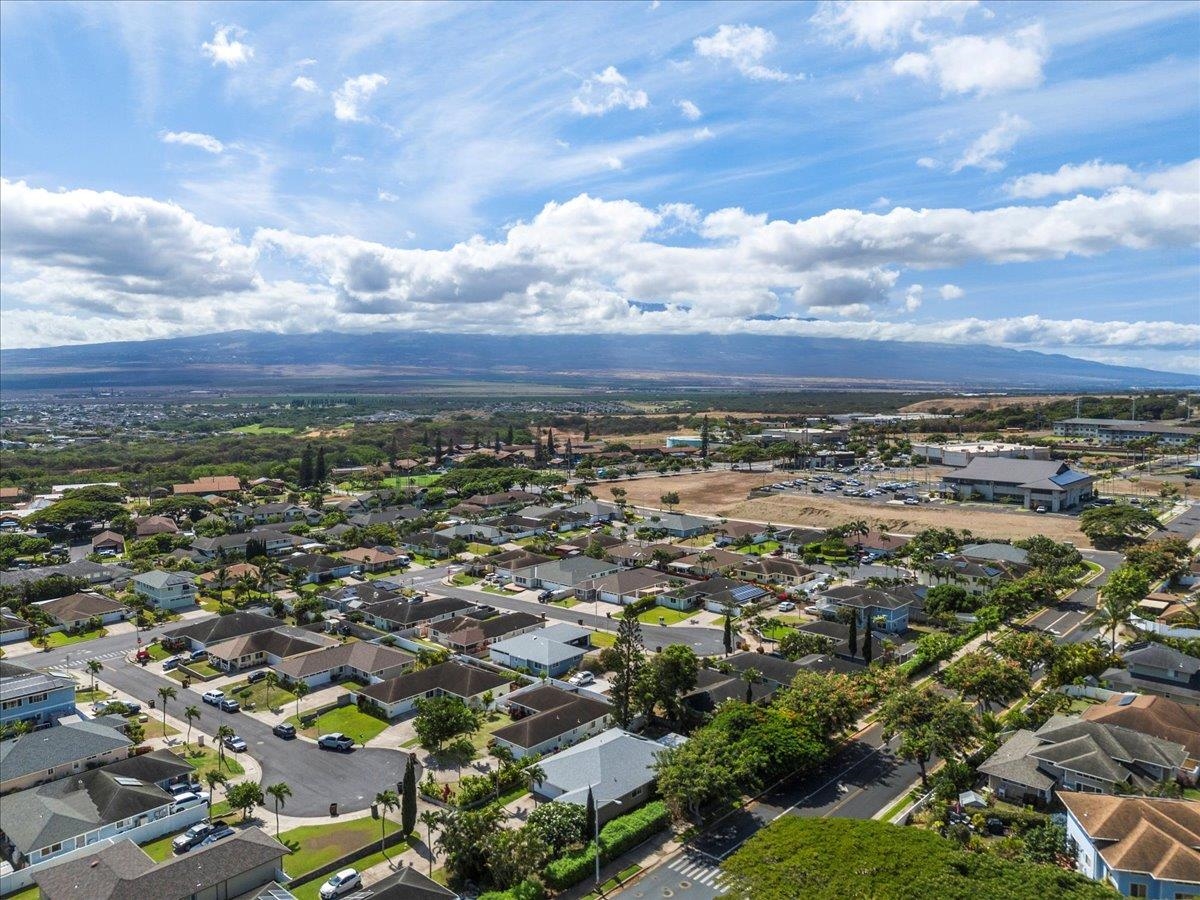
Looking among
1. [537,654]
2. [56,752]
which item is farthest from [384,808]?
[537,654]

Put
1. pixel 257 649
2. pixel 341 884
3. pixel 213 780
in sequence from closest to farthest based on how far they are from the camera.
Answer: pixel 341 884 → pixel 213 780 → pixel 257 649

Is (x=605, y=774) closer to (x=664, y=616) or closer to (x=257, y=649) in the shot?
(x=664, y=616)

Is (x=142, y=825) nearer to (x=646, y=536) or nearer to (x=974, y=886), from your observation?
(x=974, y=886)

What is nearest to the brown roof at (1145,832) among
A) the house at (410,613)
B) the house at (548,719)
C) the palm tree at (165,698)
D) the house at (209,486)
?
the house at (548,719)

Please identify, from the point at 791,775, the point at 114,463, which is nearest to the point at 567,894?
the point at 791,775

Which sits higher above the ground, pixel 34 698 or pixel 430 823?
pixel 430 823

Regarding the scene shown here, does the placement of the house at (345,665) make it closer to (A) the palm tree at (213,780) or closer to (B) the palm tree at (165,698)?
(B) the palm tree at (165,698)
